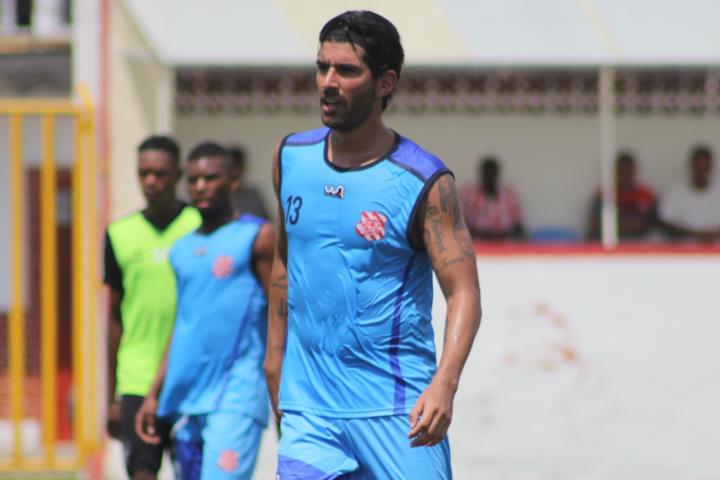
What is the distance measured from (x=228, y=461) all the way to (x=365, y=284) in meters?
1.88

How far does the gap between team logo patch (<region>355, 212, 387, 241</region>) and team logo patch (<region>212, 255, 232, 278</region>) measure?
195 centimetres

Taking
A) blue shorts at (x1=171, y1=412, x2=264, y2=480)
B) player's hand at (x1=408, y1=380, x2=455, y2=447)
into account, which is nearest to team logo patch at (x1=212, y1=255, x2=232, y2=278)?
blue shorts at (x1=171, y1=412, x2=264, y2=480)

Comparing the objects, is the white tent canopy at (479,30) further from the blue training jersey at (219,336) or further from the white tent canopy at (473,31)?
the blue training jersey at (219,336)

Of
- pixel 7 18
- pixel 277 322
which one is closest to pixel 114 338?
pixel 277 322

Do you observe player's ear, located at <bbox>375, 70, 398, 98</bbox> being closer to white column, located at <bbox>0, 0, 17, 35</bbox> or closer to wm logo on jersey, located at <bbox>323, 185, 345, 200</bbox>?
wm logo on jersey, located at <bbox>323, 185, 345, 200</bbox>

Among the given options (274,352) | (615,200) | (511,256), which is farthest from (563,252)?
(274,352)

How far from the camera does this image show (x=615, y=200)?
1364 centimetres

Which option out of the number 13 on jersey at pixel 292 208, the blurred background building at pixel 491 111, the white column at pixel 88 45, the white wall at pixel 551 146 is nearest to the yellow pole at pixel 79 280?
the blurred background building at pixel 491 111

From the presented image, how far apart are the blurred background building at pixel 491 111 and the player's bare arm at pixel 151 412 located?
3887 mm

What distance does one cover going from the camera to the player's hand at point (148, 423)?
723 centimetres

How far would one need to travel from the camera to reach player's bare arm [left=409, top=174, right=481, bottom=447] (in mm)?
5016

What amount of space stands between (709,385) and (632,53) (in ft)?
8.29

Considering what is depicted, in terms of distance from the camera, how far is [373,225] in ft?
17.1

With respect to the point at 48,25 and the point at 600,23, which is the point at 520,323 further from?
the point at 48,25
